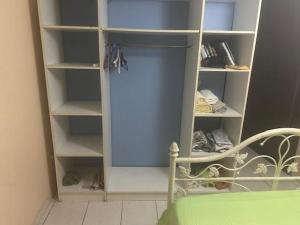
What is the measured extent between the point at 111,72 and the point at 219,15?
1.10m

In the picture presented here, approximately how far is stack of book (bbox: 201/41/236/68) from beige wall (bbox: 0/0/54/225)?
1.34 metres

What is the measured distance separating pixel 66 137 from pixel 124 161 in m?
0.65

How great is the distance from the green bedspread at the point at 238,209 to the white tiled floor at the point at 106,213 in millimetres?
719

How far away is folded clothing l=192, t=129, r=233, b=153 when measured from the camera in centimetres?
219

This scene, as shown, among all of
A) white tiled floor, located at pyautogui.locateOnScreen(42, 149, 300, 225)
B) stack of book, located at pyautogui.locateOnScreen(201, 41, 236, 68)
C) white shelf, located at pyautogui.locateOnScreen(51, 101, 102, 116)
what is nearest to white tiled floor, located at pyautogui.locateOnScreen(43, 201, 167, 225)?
white tiled floor, located at pyautogui.locateOnScreen(42, 149, 300, 225)

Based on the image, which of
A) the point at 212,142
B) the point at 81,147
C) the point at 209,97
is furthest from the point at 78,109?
the point at 212,142

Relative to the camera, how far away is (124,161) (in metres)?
2.57

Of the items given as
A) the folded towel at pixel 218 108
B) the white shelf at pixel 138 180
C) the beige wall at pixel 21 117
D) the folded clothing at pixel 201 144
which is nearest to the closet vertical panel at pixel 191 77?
the folded clothing at pixel 201 144

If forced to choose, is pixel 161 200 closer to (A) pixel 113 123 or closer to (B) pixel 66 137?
(A) pixel 113 123

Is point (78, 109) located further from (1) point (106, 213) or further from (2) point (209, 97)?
(2) point (209, 97)

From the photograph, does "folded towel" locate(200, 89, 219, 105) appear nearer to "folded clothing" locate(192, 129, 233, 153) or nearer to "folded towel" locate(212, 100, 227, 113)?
"folded towel" locate(212, 100, 227, 113)

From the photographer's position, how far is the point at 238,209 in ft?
4.21

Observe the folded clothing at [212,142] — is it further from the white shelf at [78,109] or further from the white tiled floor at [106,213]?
the white shelf at [78,109]

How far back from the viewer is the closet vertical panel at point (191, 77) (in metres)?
1.85
